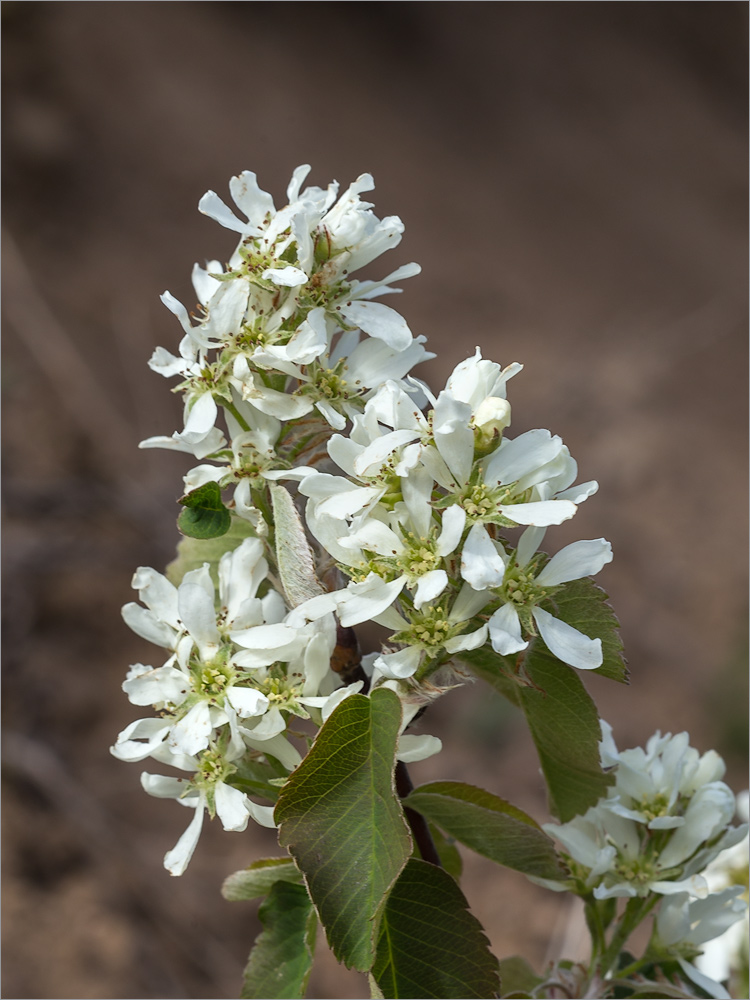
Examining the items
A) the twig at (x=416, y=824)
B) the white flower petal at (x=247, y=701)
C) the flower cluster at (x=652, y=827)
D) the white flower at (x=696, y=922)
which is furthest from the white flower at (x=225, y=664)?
the white flower at (x=696, y=922)

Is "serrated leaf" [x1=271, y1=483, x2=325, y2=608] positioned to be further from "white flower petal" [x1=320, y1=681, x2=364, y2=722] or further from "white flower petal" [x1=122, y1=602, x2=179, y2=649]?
"white flower petal" [x1=122, y1=602, x2=179, y2=649]

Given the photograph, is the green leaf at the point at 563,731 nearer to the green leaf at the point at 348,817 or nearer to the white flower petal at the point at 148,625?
the green leaf at the point at 348,817

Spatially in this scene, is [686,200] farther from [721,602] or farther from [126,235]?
[126,235]

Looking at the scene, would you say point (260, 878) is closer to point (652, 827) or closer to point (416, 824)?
point (416, 824)

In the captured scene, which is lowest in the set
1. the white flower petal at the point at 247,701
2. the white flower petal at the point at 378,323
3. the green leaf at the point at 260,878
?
the green leaf at the point at 260,878

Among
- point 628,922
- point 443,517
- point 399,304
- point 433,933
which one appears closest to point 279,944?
point 433,933

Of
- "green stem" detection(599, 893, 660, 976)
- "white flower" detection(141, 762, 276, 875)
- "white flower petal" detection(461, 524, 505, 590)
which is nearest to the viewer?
"white flower petal" detection(461, 524, 505, 590)

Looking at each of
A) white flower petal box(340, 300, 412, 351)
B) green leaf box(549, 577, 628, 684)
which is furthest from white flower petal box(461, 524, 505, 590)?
white flower petal box(340, 300, 412, 351)
